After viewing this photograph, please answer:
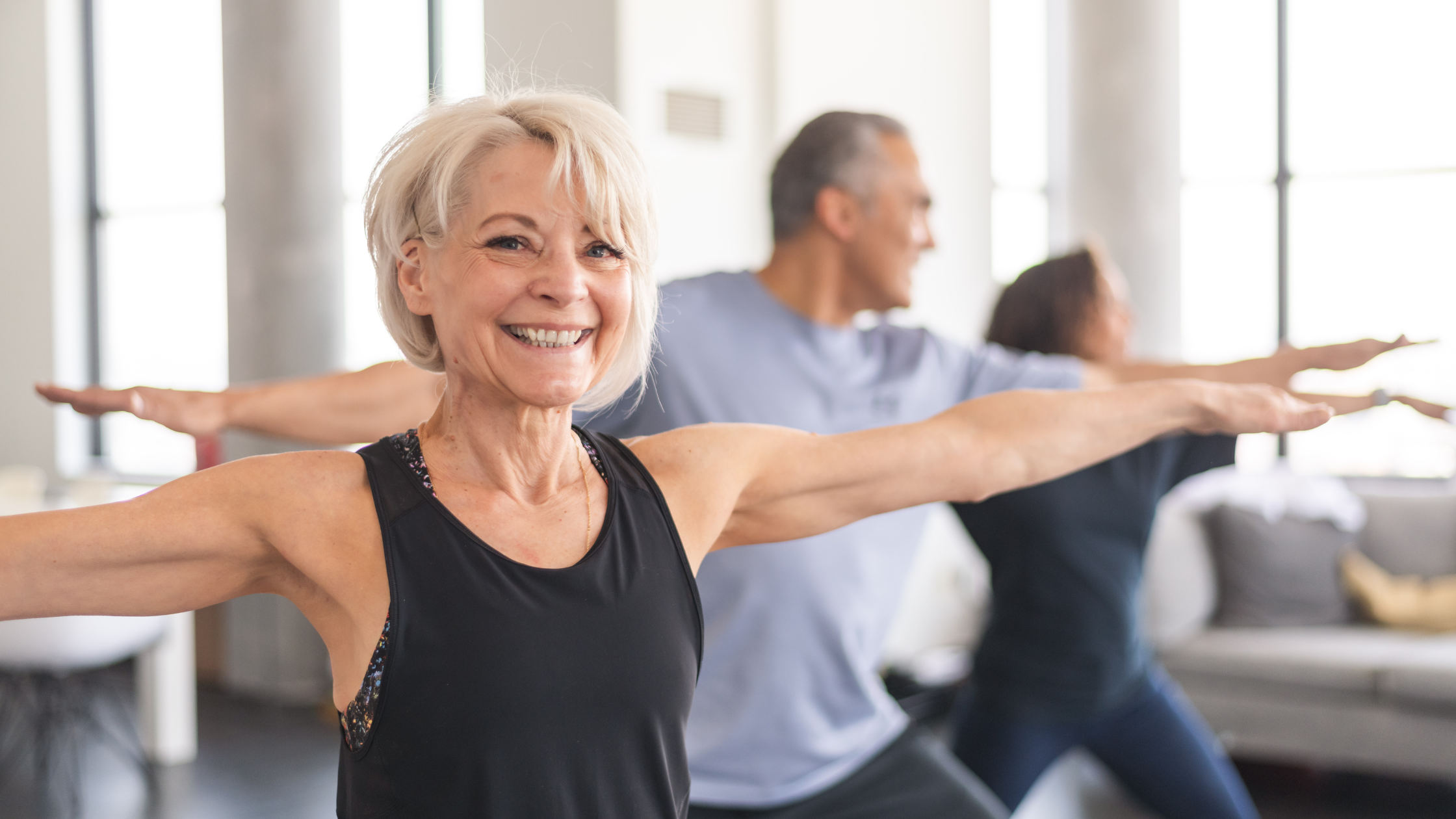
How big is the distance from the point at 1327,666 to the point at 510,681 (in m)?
3.28

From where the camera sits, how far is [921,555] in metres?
4.73

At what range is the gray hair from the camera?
194cm

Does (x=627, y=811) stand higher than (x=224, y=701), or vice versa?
(x=627, y=811)

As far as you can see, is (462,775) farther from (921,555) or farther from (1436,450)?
(1436,450)

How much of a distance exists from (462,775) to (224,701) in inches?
167

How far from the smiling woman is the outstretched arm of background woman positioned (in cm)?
108

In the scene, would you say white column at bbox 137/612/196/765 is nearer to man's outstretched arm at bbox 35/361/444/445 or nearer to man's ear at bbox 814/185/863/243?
man's outstretched arm at bbox 35/361/444/445

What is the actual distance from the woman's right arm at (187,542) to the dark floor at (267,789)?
8.91 feet

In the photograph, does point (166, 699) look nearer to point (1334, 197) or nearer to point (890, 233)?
point (890, 233)

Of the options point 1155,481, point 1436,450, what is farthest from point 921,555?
point 1155,481

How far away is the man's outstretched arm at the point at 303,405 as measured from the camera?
1.32 m

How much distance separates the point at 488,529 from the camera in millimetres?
1031

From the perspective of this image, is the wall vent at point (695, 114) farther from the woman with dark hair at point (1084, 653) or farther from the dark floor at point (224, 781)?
the dark floor at point (224, 781)

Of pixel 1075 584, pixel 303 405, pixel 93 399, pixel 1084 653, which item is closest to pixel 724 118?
pixel 1075 584
